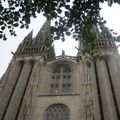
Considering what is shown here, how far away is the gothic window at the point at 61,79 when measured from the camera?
26125mm

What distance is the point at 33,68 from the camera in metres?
28.9

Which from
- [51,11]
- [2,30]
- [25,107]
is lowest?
[2,30]

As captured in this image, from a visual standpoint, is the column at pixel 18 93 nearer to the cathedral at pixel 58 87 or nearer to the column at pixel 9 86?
the cathedral at pixel 58 87

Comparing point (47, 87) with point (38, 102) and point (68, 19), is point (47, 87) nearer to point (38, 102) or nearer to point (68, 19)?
point (38, 102)

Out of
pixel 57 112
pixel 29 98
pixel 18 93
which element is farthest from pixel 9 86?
pixel 57 112

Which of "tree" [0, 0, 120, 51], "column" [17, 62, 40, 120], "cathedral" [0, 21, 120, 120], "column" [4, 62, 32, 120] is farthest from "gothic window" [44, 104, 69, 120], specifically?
"tree" [0, 0, 120, 51]

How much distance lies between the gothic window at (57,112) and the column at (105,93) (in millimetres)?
3228

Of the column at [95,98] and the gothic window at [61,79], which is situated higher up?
the gothic window at [61,79]

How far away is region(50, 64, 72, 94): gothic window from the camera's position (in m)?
26.1

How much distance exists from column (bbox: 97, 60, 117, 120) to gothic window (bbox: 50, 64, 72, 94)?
339cm

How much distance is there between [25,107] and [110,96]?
7245mm

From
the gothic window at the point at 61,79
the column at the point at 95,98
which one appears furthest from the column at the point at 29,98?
the column at the point at 95,98

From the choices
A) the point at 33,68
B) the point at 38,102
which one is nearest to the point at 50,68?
the point at 33,68

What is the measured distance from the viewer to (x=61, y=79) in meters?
28.0
